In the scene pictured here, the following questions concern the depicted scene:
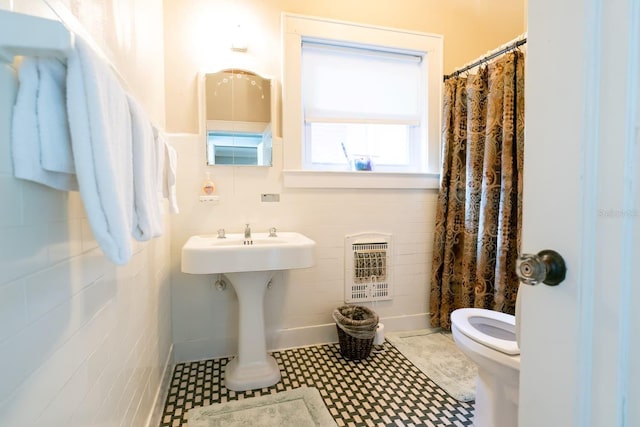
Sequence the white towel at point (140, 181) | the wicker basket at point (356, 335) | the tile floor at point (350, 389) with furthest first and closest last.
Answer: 1. the wicker basket at point (356, 335)
2. the tile floor at point (350, 389)
3. the white towel at point (140, 181)

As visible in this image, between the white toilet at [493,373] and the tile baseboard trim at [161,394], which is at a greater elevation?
the white toilet at [493,373]

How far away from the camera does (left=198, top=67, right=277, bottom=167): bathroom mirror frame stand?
1826mm

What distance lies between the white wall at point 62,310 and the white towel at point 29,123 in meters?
0.01

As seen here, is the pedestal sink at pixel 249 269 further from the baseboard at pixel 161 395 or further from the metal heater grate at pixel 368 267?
the metal heater grate at pixel 368 267

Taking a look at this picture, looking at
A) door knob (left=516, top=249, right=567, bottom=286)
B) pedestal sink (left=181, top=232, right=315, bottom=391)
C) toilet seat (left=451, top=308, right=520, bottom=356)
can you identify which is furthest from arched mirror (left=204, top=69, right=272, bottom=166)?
door knob (left=516, top=249, right=567, bottom=286)

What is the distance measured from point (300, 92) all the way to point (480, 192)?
1313mm

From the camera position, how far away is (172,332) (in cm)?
184

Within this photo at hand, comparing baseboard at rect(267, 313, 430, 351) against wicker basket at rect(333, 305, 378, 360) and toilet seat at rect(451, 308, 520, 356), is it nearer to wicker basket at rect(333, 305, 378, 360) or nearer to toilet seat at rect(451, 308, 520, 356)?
wicker basket at rect(333, 305, 378, 360)

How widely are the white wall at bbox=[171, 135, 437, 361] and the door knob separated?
5.28 feet

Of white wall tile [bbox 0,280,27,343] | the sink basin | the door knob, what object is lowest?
the sink basin

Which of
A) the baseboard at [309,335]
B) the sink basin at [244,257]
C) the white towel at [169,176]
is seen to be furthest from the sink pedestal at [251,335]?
the white towel at [169,176]

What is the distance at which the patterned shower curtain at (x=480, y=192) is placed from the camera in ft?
5.63

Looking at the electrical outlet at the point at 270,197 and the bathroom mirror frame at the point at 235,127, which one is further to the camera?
the electrical outlet at the point at 270,197

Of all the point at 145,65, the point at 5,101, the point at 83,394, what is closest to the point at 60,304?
the point at 83,394
